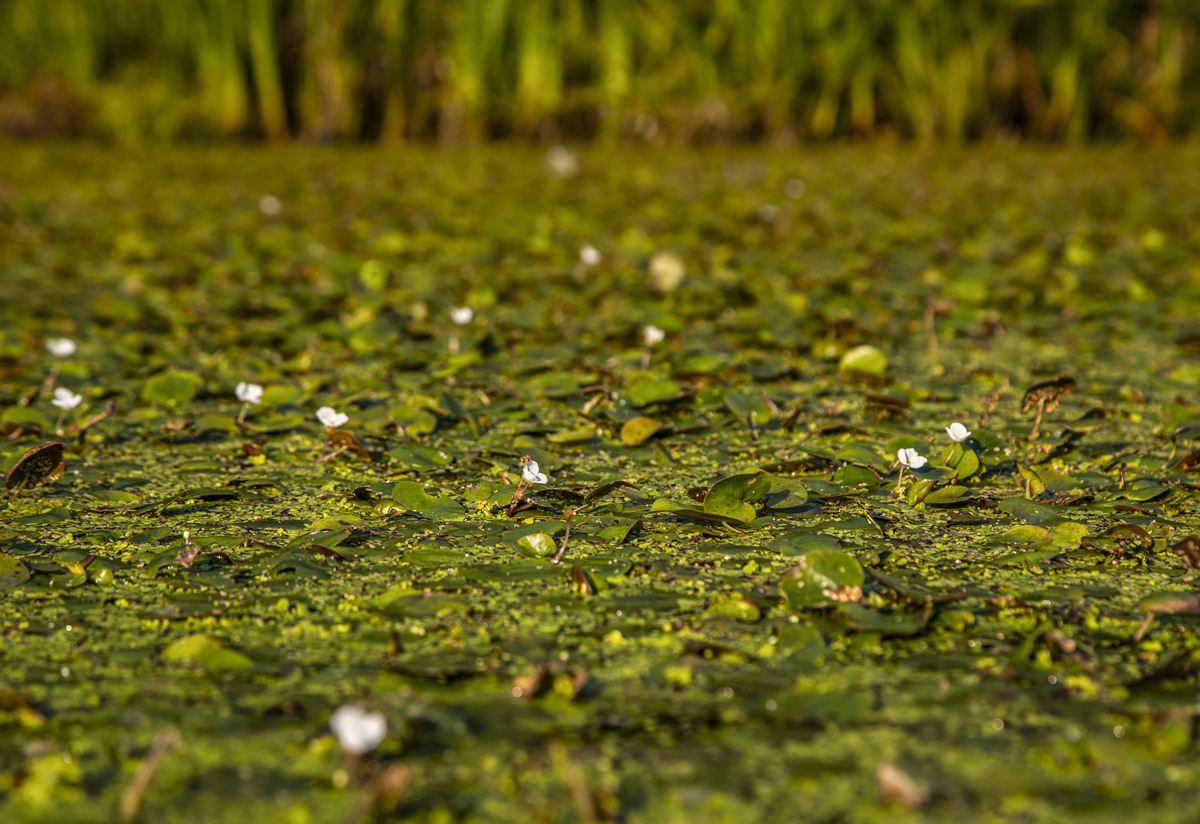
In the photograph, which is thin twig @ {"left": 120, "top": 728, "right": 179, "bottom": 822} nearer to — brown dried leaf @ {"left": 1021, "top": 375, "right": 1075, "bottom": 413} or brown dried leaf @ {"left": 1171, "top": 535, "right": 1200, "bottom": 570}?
brown dried leaf @ {"left": 1171, "top": 535, "right": 1200, "bottom": 570}

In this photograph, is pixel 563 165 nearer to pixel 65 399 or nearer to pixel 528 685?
pixel 65 399

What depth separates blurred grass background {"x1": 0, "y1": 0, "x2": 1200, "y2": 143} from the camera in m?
6.25

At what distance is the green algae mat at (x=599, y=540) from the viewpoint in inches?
42.5

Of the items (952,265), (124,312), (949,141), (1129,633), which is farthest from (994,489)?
(949,141)

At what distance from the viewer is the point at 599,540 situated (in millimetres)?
1625

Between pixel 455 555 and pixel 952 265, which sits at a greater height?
pixel 455 555

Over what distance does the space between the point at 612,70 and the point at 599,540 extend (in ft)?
17.8

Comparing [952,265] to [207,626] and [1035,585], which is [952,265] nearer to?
[1035,585]

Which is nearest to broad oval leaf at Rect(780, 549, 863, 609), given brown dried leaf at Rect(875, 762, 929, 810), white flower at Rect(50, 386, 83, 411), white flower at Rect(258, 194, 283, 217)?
brown dried leaf at Rect(875, 762, 929, 810)

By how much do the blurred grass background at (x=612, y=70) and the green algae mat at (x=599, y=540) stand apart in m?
2.95

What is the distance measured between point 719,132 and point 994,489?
5.54m

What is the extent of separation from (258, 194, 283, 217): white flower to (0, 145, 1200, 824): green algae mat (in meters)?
0.97

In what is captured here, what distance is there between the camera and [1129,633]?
4.43ft

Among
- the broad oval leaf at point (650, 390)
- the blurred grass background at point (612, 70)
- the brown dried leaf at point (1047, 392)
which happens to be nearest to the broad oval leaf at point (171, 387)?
the broad oval leaf at point (650, 390)
